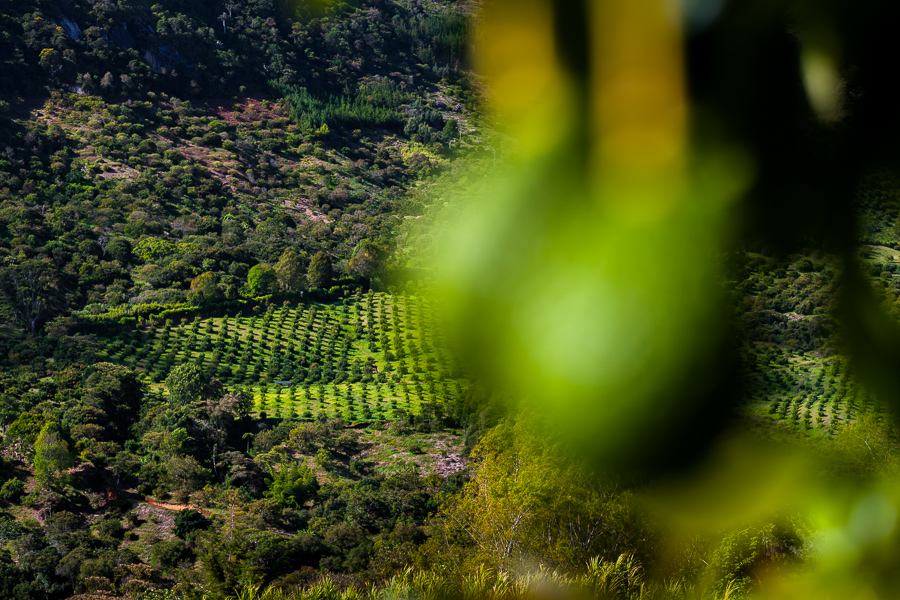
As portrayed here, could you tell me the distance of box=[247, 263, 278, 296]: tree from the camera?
41.2 metres

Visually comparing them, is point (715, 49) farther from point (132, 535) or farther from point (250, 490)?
point (250, 490)

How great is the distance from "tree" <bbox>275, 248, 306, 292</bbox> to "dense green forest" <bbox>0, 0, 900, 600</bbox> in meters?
0.15

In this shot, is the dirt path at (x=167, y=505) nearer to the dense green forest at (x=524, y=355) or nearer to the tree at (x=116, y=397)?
the dense green forest at (x=524, y=355)

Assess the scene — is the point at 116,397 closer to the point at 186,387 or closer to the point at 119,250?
the point at 186,387

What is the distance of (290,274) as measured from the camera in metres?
42.0

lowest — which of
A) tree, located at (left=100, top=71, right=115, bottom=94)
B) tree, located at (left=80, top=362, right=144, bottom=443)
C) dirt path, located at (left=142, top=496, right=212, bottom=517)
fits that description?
tree, located at (left=80, top=362, right=144, bottom=443)

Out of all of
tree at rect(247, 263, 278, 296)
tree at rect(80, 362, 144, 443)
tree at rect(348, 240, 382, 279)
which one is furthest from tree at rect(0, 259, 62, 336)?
tree at rect(348, 240, 382, 279)

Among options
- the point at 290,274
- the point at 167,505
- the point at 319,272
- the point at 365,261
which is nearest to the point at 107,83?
the point at 290,274

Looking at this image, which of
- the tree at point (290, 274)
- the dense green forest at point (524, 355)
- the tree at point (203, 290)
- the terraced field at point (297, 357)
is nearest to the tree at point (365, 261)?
the dense green forest at point (524, 355)

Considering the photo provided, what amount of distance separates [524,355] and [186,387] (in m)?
27.6

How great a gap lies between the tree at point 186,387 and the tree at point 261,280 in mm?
13850

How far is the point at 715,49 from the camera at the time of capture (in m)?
1.21

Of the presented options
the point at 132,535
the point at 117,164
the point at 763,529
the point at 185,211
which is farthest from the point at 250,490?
the point at 117,164

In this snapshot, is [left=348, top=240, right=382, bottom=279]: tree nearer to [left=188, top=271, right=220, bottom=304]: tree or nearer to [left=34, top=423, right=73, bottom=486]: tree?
[left=188, top=271, right=220, bottom=304]: tree
